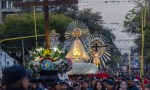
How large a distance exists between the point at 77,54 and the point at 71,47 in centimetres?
82

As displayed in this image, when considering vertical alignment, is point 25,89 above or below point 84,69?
above

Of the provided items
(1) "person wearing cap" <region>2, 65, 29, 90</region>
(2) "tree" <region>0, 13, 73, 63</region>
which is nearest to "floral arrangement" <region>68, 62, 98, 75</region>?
(2) "tree" <region>0, 13, 73, 63</region>

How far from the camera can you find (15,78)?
565 centimetres

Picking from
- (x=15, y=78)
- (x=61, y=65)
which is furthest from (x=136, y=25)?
(x=15, y=78)

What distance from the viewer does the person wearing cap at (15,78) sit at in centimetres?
565

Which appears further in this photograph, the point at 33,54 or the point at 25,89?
the point at 33,54

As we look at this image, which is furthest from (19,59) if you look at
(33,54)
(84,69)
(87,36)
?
(33,54)

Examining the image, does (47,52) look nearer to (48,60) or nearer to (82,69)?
(48,60)

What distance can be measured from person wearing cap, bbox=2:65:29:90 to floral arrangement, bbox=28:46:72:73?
15.5 meters

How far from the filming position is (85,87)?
757 inches

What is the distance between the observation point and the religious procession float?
21.5 meters

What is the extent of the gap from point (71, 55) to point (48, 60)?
84.1 feet

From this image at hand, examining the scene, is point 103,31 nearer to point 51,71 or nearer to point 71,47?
point 71,47

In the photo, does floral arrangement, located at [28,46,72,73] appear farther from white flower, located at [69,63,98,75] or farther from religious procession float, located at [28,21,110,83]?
white flower, located at [69,63,98,75]
